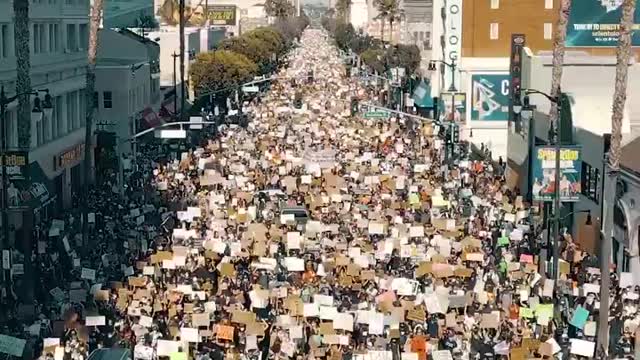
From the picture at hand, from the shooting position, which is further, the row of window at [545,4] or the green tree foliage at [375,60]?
the green tree foliage at [375,60]

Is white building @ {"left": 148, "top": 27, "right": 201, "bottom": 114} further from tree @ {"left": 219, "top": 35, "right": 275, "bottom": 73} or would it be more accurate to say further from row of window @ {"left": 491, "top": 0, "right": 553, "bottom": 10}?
row of window @ {"left": 491, "top": 0, "right": 553, "bottom": 10}

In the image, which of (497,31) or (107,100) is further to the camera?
(497,31)

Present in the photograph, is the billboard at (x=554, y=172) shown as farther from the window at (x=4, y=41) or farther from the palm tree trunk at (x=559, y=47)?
the window at (x=4, y=41)

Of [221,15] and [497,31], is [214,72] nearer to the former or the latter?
[497,31]

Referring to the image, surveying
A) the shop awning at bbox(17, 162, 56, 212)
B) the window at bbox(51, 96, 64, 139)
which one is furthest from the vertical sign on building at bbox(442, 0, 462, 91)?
the shop awning at bbox(17, 162, 56, 212)

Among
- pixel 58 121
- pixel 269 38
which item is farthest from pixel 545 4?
pixel 269 38

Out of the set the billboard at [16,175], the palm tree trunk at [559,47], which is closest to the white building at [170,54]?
the billboard at [16,175]
